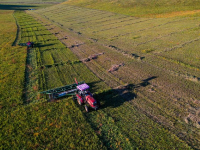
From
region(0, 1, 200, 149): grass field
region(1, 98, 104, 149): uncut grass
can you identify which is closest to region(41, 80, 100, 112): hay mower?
region(0, 1, 200, 149): grass field

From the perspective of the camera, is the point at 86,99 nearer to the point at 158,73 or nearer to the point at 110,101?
the point at 110,101

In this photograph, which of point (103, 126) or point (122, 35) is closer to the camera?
point (103, 126)

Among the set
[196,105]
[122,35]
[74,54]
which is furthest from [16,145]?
[122,35]

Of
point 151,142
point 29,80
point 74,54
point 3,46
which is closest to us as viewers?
point 151,142

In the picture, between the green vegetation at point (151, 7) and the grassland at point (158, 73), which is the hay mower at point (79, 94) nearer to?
the grassland at point (158, 73)

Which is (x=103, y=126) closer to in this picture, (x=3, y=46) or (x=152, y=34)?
(x=152, y=34)

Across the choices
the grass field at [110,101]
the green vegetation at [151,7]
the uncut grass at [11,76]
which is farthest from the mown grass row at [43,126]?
the green vegetation at [151,7]

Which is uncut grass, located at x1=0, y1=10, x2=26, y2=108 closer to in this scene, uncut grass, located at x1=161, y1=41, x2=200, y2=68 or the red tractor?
the red tractor
